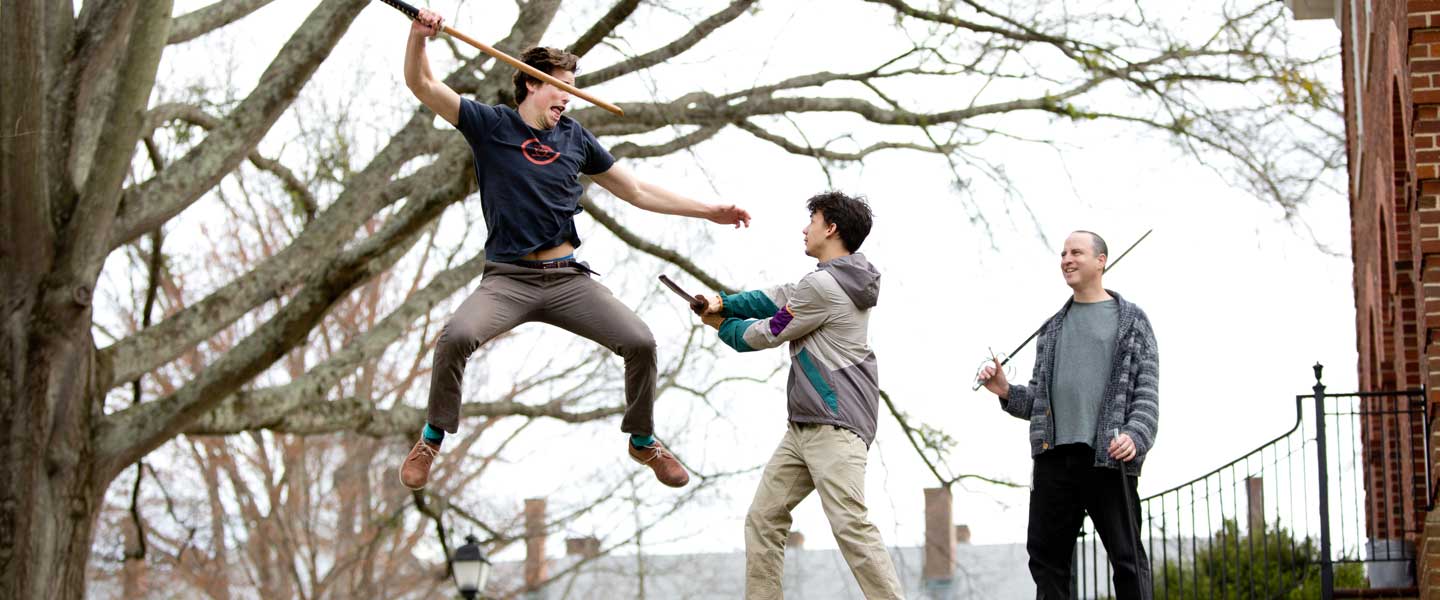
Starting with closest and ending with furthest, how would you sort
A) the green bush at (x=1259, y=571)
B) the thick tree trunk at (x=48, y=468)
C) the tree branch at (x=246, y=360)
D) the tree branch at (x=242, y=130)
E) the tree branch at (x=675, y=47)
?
the thick tree trunk at (x=48, y=468) → the tree branch at (x=246, y=360) → the tree branch at (x=242, y=130) → the tree branch at (x=675, y=47) → the green bush at (x=1259, y=571)

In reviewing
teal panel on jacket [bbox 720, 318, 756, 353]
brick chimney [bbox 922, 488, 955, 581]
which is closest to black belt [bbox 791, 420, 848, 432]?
teal panel on jacket [bbox 720, 318, 756, 353]

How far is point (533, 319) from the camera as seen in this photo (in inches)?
278

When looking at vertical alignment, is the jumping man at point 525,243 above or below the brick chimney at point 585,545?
below

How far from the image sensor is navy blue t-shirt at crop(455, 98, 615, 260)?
678 cm

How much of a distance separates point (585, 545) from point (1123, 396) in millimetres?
18070

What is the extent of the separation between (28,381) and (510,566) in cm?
1828

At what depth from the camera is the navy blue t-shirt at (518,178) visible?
678 centimetres

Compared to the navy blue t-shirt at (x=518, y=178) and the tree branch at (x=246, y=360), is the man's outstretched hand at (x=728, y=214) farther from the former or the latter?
the tree branch at (x=246, y=360)

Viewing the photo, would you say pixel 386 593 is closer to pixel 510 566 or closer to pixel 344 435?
pixel 344 435

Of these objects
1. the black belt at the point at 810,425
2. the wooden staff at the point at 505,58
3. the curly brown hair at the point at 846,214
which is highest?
the wooden staff at the point at 505,58

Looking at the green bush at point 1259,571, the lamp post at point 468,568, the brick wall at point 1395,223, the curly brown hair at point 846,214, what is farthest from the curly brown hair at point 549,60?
the lamp post at point 468,568

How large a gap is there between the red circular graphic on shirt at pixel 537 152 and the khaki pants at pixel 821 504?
1.39 metres

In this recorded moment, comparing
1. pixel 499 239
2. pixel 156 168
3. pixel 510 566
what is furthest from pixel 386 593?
pixel 499 239

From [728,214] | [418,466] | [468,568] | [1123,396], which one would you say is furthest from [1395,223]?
[418,466]
